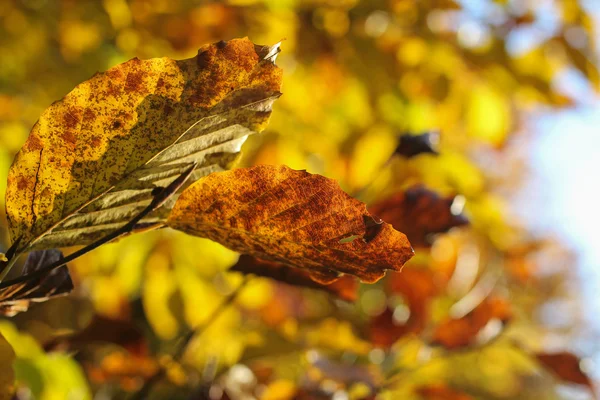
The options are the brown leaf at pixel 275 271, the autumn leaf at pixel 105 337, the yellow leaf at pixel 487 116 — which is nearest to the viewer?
the brown leaf at pixel 275 271

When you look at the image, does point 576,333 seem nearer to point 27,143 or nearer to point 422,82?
point 422,82

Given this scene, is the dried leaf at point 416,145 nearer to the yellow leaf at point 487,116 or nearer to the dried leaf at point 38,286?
the dried leaf at point 38,286

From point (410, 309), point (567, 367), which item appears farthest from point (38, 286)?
point (567, 367)

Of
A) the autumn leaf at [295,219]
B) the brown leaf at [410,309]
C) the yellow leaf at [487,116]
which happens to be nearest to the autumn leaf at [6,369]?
the autumn leaf at [295,219]

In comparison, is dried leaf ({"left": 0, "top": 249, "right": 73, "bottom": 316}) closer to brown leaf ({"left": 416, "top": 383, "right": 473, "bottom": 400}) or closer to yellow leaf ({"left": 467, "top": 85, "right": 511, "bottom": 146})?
brown leaf ({"left": 416, "top": 383, "right": 473, "bottom": 400})

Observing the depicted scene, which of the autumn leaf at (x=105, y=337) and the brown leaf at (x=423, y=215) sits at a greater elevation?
the brown leaf at (x=423, y=215)

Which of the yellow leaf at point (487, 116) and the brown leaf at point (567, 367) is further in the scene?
the yellow leaf at point (487, 116)

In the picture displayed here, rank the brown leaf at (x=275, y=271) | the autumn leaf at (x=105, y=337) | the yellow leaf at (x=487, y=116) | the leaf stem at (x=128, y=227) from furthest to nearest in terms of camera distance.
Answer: the yellow leaf at (x=487, y=116) → the autumn leaf at (x=105, y=337) → the brown leaf at (x=275, y=271) → the leaf stem at (x=128, y=227)

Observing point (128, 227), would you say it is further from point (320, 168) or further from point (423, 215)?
point (320, 168)

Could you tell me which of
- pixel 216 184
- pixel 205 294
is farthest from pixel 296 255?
pixel 205 294
